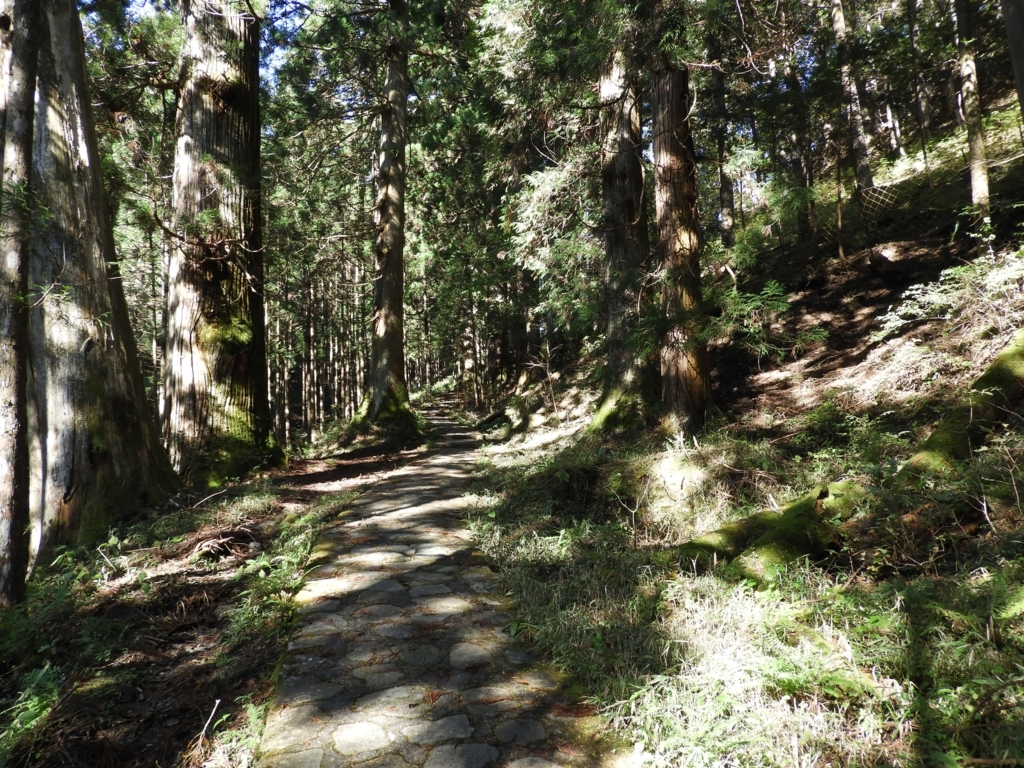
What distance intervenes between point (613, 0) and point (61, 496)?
7671mm

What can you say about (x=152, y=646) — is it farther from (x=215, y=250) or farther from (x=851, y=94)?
(x=851, y=94)

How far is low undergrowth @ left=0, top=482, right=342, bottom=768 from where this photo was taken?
2523 millimetres

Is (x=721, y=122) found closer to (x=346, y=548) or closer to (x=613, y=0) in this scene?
(x=613, y=0)

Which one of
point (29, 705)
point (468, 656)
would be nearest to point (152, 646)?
point (29, 705)

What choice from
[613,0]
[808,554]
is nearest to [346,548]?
[808,554]

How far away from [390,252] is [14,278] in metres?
9.63

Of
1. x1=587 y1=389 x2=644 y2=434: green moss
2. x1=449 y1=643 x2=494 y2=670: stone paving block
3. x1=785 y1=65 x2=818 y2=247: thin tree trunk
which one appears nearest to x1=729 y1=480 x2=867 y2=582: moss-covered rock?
x1=449 y1=643 x2=494 y2=670: stone paving block

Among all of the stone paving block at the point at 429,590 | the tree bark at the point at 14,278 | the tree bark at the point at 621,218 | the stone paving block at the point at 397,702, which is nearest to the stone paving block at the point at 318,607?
the stone paving block at the point at 429,590

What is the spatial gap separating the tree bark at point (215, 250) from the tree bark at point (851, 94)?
11610 millimetres

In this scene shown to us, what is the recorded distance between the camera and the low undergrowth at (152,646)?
2.52 m

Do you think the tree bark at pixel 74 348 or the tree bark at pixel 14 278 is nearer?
the tree bark at pixel 14 278

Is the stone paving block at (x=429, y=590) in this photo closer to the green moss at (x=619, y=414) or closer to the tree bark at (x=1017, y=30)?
the green moss at (x=619, y=414)

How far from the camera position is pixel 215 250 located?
7.56 metres

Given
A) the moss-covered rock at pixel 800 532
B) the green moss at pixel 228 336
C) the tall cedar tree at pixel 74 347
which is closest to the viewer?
the moss-covered rock at pixel 800 532
